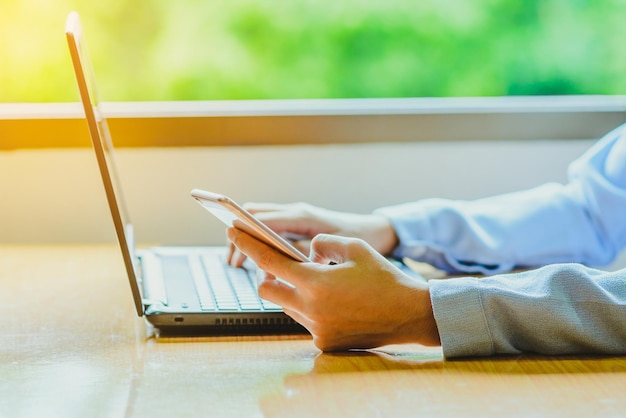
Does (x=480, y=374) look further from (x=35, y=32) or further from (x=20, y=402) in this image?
(x=35, y=32)

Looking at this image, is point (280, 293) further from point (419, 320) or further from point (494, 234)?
point (494, 234)

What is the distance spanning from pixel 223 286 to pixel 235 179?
479 millimetres

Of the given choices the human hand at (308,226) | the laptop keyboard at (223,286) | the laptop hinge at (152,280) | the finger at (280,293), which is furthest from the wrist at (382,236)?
the finger at (280,293)

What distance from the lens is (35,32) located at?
1559mm

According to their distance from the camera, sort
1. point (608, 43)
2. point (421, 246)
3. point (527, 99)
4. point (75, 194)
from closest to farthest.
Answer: point (421, 246)
point (75, 194)
point (527, 99)
point (608, 43)

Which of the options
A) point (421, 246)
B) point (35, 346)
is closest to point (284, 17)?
point (421, 246)

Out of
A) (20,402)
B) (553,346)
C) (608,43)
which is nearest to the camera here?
(20,402)

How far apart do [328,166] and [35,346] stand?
0.76 m

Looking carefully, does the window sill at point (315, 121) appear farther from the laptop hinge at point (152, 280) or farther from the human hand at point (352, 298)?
the human hand at point (352, 298)

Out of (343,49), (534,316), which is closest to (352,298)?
(534,316)

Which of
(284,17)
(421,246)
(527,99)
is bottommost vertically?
(421,246)

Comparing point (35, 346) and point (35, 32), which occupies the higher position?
point (35, 32)

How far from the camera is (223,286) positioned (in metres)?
1.08

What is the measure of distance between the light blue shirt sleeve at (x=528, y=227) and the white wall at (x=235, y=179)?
27 centimetres
